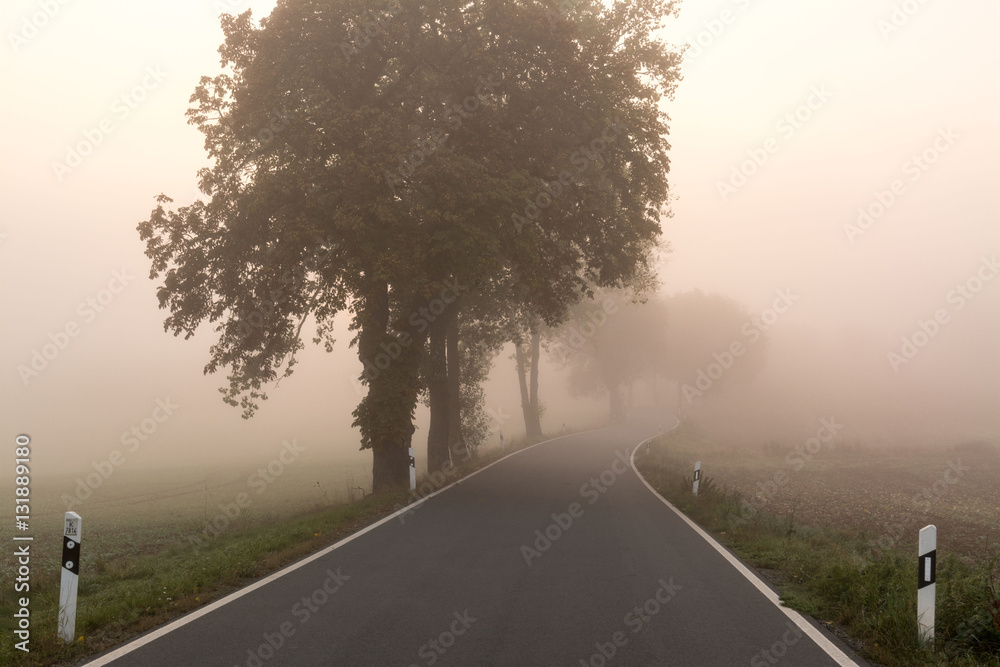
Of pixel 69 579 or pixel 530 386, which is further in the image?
pixel 530 386

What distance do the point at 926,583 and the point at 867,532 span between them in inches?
356

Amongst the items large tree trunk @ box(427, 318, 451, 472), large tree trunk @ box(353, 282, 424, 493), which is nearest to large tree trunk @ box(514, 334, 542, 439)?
large tree trunk @ box(427, 318, 451, 472)

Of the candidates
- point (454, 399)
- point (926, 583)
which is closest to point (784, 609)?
point (926, 583)

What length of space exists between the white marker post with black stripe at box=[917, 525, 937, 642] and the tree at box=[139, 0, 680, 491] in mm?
9789

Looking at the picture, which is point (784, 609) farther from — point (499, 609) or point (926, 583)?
point (499, 609)

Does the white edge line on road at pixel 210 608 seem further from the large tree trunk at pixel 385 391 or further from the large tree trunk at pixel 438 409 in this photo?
the large tree trunk at pixel 438 409

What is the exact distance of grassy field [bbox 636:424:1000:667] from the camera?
555cm

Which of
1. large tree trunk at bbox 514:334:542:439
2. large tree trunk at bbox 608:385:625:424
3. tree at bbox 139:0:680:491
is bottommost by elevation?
large tree trunk at bbox 608:385:625:424

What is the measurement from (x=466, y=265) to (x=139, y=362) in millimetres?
93647

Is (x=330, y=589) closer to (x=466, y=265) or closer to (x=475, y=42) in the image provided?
(x=466, y=265)

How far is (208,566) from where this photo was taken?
8445 mm

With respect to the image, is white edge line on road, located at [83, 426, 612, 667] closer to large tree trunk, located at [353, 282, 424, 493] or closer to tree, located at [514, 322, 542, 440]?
large tree trunk, located at [353, 282, 424, 493]

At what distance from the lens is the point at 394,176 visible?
45.0 ft

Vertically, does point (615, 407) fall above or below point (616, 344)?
below
